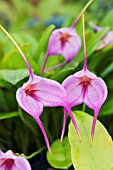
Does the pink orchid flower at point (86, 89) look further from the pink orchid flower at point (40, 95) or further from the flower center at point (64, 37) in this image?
the flower center at point (64, 37)

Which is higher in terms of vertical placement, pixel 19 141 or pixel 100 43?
pixel 100 43

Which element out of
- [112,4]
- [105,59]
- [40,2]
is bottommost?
[40,2]

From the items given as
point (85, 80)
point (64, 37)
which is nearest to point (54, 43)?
point (64, 37)

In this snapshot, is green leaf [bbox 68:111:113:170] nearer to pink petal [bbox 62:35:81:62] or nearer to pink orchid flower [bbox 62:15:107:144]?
pink orchid flower [bbox 62:15:107:144]

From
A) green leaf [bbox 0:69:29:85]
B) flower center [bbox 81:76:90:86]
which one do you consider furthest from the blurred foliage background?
flower center [bbox 81:76:90:86]

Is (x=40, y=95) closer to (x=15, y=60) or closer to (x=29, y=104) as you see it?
(x=29, y=104)

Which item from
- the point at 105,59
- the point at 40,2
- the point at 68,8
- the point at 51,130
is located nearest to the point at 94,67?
the point at 105,59

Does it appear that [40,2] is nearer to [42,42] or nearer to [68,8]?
[68,8]
